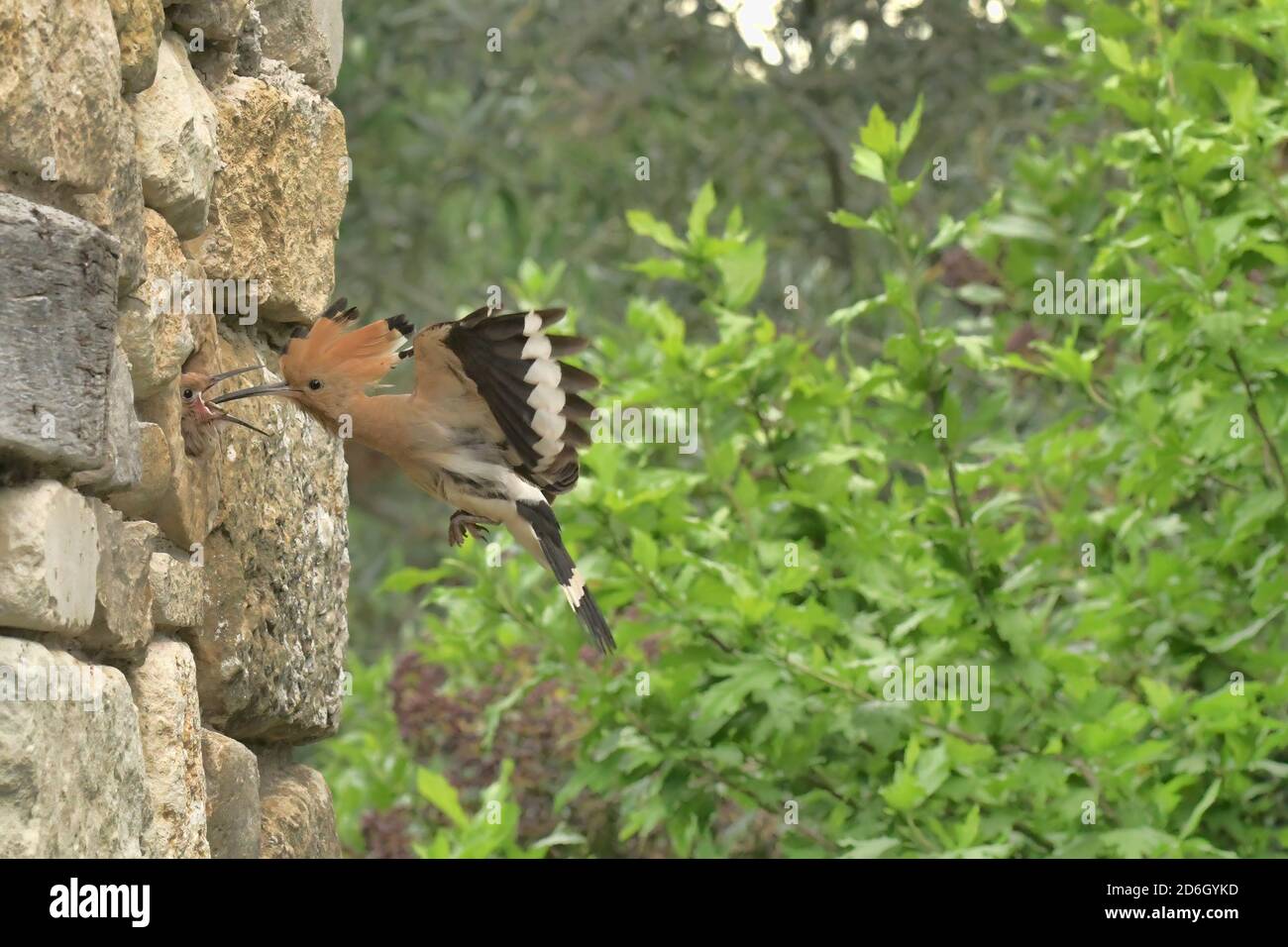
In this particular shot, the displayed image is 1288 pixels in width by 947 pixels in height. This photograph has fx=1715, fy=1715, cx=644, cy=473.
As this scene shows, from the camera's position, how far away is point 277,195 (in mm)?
2443

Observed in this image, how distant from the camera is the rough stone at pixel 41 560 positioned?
165 centimetres

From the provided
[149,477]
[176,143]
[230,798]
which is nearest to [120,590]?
[149,477]

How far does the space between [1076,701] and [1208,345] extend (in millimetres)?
805

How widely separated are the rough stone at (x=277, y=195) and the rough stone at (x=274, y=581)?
10 cm

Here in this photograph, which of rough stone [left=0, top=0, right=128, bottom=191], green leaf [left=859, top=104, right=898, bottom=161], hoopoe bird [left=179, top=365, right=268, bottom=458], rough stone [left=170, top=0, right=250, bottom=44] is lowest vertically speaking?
hoopoe bird [left=179, top=365, right=268, bottom=458]

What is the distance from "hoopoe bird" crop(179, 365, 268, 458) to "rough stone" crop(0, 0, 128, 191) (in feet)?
1.32

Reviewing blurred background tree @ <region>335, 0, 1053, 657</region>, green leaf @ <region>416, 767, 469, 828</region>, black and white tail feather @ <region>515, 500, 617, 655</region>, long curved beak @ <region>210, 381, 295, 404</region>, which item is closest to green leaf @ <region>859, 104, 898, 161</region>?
black and white tail feather @ <region>515, 500, 617, 655</region>

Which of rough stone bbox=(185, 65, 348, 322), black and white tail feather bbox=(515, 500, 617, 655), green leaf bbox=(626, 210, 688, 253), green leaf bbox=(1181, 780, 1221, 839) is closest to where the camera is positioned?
rough stone bbox=(185, 65, 348, 322)

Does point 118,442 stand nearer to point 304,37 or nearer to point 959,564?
point 304,37

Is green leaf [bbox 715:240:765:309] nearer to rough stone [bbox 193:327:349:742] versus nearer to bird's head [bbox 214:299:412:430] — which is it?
rough stone [bbox 193:327:349:742]

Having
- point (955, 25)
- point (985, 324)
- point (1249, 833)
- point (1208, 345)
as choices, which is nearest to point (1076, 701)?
point (1249, 833)

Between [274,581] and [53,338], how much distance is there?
2.47 feet

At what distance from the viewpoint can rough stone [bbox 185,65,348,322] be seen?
233 centimetres

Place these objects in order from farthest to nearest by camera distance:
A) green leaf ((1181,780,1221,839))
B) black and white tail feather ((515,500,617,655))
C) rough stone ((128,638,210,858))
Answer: green leaf ((1181,780,1221,839))
black and white tail feather ((515,500,617,655))
rough stone ((128,638,210,858))
